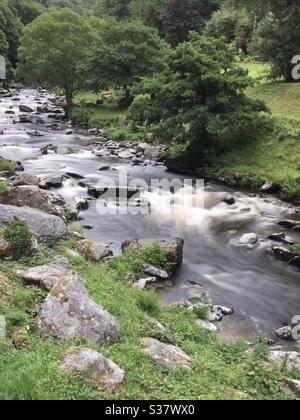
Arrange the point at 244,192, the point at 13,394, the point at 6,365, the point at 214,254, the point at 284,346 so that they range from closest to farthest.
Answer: the point at 13,394 < the point at 6,365 < the point at 284,346 < the point at 214,254 < the point at 244,192

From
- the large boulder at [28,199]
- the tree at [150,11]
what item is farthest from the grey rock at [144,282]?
the tree at [150,11]

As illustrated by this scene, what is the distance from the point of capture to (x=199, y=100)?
29.2 m

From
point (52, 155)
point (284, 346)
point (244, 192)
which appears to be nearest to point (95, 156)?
point (52, 155)

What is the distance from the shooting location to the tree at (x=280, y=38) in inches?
1460

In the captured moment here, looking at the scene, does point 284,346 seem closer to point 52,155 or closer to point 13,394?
point 13,394

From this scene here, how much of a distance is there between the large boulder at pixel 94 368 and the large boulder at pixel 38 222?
22.2 ft

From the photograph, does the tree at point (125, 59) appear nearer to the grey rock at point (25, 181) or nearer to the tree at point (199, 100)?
the tree at point (199, 100)

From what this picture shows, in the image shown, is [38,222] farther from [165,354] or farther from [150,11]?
[150,11]

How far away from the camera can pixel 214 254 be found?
61.6ft

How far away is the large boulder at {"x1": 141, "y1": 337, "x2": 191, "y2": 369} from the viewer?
30.7ft

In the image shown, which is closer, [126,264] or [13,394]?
[13,394]

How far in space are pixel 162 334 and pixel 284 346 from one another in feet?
11.9

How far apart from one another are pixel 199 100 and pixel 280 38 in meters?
13.6

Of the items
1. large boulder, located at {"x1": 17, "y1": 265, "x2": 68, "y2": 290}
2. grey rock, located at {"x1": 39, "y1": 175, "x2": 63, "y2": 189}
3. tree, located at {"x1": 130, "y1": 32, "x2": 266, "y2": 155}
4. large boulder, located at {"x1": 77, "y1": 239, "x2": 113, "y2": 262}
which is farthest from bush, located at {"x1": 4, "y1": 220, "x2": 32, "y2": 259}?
tree, located at {"x1": 130, "y1": 32, "x2": 266, "y2": 155}
